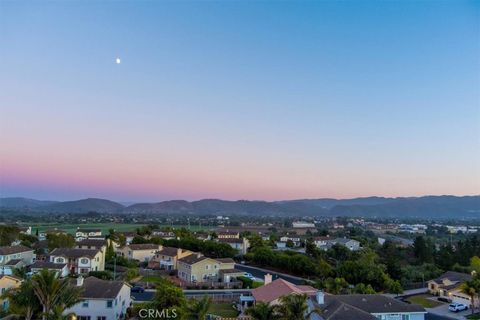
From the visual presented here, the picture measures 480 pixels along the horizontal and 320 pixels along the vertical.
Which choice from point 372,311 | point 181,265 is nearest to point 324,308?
point 372,311

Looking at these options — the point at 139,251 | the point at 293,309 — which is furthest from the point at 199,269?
the point at 293,309

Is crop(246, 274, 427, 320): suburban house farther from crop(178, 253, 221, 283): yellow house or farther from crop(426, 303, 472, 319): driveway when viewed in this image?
crop(178, 253, 221, 283): yellow house

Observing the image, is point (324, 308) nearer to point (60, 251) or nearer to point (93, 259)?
point (93, 259)

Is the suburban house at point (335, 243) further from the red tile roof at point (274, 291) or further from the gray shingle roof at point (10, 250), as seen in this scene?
the gray shingle roof at point (10, 250)

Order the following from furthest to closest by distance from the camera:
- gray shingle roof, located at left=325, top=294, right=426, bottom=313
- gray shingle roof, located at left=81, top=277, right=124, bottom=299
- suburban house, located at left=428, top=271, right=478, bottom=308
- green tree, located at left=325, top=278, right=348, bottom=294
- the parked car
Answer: the parked car
suburban house, located at left=428, top=271, right=478, bottom=308
green tree, located at left=325, top=278, right=348, bottom=294
gray shingle roof, located at left=81, top=277, right=124, bottom=299
gray shingle roof, located at left=325, top=294, right=426, bottom=313

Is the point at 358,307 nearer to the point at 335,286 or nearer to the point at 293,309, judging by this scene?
the point at 293,309

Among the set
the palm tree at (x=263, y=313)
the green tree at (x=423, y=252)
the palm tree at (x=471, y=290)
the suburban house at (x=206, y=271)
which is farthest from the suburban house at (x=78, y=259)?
the green tree at (x=423, y=252)

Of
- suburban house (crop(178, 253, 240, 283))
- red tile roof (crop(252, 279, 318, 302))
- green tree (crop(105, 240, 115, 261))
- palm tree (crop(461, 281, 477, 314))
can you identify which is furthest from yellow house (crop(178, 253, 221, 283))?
palm tree (crop(461, 281, 477, 314))
